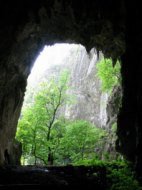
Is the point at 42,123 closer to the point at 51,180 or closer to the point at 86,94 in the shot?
the point at 51,180

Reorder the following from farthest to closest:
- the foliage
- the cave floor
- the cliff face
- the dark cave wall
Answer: the cliff face, the foliage, the dark cave wall, the cave floor

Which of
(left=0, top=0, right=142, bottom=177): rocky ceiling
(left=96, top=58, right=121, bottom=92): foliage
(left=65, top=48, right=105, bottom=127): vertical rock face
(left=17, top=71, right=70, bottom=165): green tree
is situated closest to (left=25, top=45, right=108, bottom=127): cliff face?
(left=65, top=48, right=105, bottom=127): vertical rock face

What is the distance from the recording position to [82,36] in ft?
57.6

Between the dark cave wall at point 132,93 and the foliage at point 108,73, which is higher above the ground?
the foliage at point 108,73

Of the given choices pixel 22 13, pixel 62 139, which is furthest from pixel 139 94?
pixel 62 139

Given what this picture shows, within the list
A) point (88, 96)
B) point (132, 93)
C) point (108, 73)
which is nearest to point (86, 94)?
point (88, 96)

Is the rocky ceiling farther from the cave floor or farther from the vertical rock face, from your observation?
the vertical rock face

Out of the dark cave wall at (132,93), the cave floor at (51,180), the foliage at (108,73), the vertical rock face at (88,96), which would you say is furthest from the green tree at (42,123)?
the vertical rock face at (88,96)

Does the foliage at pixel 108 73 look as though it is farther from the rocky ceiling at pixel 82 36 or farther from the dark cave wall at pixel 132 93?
the dark cave wall at pixel 132 93

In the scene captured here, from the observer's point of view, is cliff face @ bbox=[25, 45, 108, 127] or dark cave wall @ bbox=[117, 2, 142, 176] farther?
cliff face @ bbox=[25, 45, 108, 127]

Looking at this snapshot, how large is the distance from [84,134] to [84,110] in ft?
91.5

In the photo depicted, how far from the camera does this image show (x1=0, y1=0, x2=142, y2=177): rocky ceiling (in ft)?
47.9

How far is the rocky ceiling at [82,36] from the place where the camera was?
47.9ft

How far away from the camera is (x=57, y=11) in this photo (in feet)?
50.6
